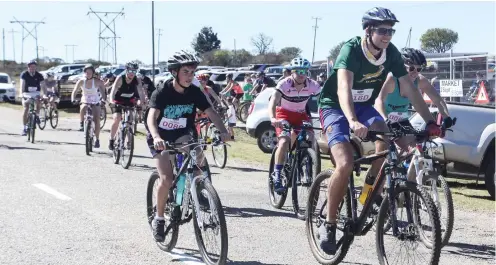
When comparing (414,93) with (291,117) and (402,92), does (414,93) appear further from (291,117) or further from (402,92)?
(291,117)

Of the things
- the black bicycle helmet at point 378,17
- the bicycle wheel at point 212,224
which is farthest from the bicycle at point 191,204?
the black bicycle helmet at point 378,17

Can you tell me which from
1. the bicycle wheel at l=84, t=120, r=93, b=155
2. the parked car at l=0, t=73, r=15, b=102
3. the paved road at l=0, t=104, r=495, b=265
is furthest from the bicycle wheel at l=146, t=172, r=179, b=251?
the parked car at l=0, t=73, r=15, b=102

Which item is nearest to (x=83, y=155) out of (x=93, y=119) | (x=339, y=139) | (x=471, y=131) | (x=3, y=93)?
(x=93, y=119)

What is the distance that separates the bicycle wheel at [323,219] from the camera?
6.34 metres

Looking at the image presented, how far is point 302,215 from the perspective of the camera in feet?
29.5

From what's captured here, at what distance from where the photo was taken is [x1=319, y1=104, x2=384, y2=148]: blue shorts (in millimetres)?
6258

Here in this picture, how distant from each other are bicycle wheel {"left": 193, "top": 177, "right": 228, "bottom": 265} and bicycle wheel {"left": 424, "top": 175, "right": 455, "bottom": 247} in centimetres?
222

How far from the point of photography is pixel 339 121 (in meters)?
6.38

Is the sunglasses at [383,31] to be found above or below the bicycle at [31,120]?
→ above

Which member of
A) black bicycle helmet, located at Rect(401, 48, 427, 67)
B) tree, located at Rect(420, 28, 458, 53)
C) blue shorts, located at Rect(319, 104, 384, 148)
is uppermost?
tree, located at Rect(420, 28, 458, 53)

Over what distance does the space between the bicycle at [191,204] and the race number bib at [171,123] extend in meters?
0.24

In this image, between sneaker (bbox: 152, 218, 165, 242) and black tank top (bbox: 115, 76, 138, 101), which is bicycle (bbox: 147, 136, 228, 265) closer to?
sneaker (bbox: 152, 218, 165, 242)

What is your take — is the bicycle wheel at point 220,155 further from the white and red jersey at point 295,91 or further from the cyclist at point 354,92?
the cyclist at point 354,92

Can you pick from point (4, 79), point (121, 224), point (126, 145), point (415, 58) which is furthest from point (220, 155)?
point (4, 79)
